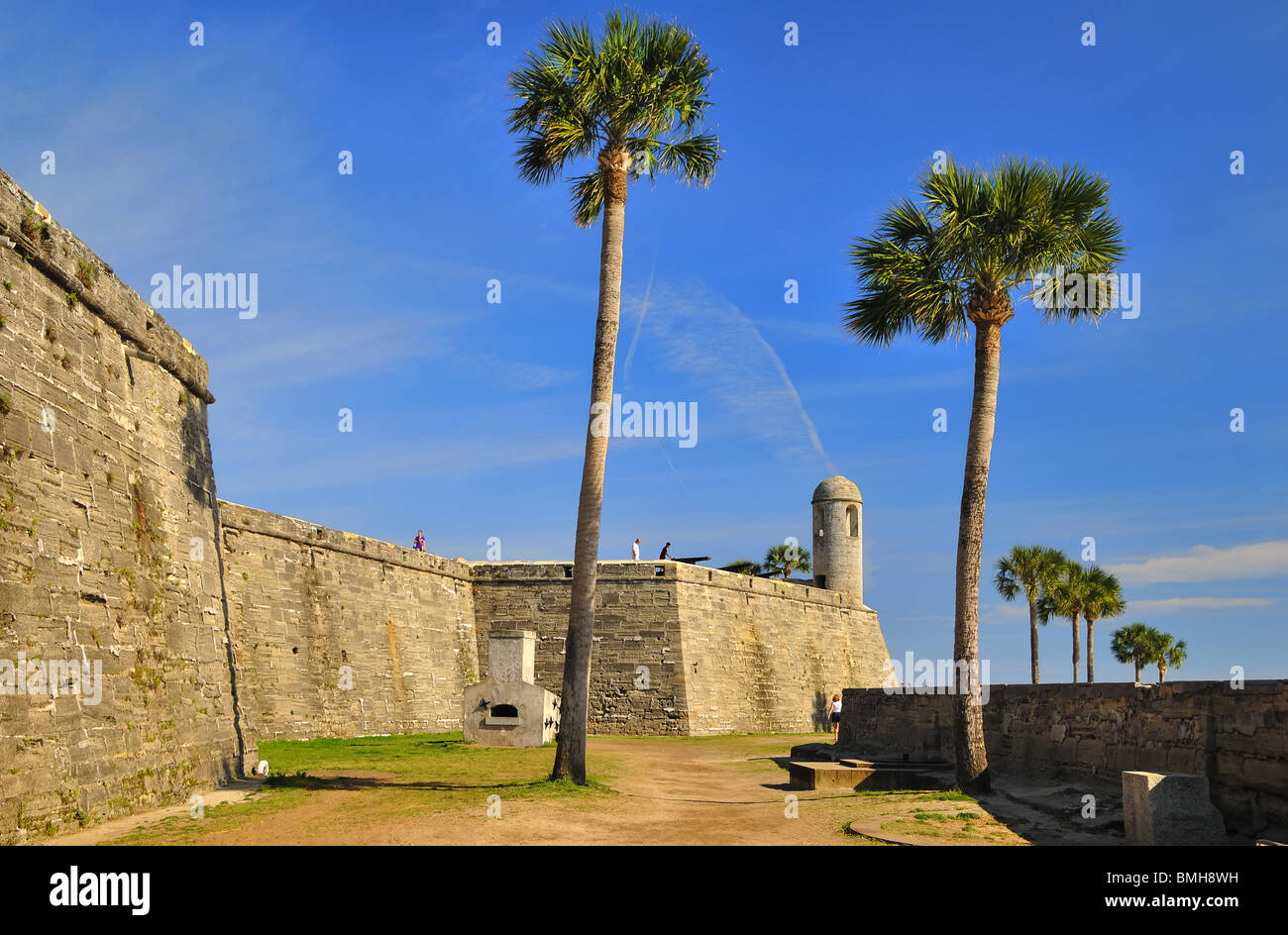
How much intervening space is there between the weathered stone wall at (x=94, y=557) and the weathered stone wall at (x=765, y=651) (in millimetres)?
19642

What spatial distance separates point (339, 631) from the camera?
85.3 ft

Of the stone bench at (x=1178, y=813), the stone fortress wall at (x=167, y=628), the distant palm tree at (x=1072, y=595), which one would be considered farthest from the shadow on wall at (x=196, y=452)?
the distant palm tree at (x=1072, y=595)

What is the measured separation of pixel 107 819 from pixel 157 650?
2.74 meters

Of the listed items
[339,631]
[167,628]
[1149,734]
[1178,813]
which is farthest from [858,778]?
[339,631]

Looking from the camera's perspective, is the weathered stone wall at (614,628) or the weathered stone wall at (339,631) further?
the weathered stone wall at (614,628)

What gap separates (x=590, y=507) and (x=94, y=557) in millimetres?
6650

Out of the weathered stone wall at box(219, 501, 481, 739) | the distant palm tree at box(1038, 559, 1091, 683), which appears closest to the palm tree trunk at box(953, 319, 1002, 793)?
the weathered stone wall at box(219, 501, 481, 739)

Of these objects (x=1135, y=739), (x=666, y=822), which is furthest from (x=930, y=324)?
(x=666, y=822)

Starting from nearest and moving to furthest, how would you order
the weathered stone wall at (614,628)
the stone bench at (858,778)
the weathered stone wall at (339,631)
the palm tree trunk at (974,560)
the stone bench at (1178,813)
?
the stone bench at (1178,813), the palm tree trunk at (974,560), the stone bench at (858,778), the weathered stone wall at (339,631), the weathered stone wall at (614,628)

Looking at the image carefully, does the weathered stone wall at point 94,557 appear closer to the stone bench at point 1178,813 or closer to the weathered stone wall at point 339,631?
the weathered stone wall at point 339,631

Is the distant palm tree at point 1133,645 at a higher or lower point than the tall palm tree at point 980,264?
lower

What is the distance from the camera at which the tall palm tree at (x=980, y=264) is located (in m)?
14.7

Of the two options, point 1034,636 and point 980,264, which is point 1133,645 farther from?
point 980,264
